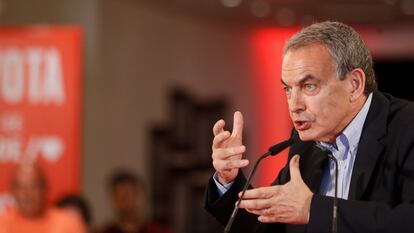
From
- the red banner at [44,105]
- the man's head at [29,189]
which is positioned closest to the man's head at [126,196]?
the red banner at [44,105]

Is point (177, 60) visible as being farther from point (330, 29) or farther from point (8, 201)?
point (330, 29)

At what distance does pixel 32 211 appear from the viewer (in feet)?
15.5

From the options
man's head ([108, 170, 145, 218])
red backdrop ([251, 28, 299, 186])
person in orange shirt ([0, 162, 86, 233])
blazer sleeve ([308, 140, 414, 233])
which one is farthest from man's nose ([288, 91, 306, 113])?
red backdrop ([251, 28, 299, 186])

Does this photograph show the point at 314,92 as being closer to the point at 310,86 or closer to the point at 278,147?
the point at 310,86

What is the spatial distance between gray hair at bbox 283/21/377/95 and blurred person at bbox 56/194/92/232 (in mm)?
3041

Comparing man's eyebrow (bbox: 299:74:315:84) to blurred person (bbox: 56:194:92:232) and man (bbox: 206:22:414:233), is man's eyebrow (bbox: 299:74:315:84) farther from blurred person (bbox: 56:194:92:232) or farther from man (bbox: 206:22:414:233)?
blurred person (bbox: 56:194:92:232)

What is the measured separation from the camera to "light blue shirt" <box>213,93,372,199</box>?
2.16 meters

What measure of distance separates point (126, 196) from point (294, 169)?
3.63 meters

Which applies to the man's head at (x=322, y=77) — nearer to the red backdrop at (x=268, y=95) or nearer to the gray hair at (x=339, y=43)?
the gray hair at (x=339, y=43)

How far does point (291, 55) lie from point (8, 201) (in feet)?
10.5

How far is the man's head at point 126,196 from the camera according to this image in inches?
217

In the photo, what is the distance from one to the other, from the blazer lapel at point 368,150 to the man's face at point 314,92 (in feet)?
0.24

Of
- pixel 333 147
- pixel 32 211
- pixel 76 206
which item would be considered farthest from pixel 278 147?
pixel 76 206

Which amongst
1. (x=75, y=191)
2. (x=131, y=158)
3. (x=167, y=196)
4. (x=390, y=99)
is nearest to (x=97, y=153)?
(x=131, y=158)
